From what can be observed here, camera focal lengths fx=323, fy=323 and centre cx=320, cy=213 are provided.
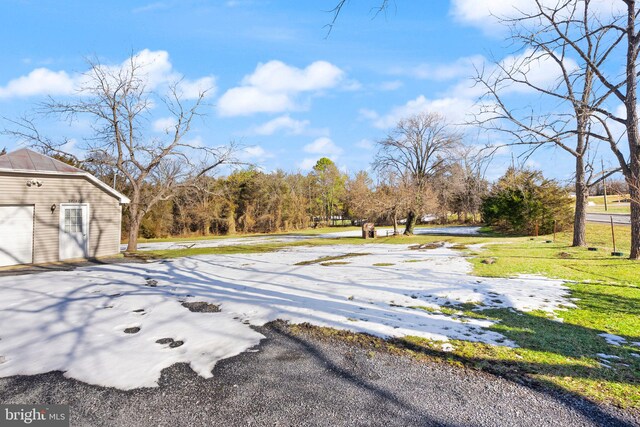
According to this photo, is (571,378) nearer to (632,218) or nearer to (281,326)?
(281,326)

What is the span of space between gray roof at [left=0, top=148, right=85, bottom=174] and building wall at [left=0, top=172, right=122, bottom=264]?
23 cm

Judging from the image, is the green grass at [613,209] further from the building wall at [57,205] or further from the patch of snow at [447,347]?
the building wall at [57,205]

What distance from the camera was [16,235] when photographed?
33.1 feet

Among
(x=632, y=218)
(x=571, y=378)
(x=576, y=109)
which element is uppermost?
(x=576, y=109)

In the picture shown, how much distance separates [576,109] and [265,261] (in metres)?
9.70

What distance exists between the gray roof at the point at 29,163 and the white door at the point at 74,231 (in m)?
1.30

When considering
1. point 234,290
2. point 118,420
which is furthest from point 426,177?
point 118,420

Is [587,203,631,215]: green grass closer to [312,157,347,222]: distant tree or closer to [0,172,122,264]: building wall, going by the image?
[312,157,347,222]: distant tree

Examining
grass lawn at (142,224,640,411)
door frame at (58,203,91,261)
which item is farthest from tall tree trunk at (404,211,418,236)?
door frame at (58,203,91,261)

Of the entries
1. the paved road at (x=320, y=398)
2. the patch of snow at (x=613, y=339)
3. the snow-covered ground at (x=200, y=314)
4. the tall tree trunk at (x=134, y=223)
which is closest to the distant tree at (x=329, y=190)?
the tall tree trunk at (x=134, y=223)

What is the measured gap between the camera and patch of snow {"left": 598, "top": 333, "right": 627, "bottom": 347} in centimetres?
383

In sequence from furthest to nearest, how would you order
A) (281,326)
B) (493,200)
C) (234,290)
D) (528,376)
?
1. (493,200)
2. (234,290)
3. (281,326)
4. (528,376)

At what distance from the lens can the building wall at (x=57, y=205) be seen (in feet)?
33.0

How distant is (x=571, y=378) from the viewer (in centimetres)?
301
